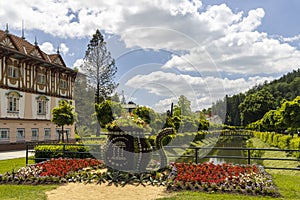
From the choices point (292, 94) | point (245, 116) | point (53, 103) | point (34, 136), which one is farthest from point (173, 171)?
point (292, 94)

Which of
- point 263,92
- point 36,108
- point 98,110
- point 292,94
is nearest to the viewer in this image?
point 98,110

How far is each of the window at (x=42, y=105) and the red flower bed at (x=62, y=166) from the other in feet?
69.2

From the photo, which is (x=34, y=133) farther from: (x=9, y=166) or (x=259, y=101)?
(x=259, y=101)

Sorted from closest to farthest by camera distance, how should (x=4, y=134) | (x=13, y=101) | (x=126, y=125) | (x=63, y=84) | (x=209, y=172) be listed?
1. (x=209, y=172)
2. (x=126, y=125)
3. (x=4, y=134)
4. (x=13, y=101)
5. (x=63, y=84)

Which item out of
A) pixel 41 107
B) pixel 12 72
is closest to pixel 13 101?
pixel 12 72

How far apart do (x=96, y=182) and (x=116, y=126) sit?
72.8 inches

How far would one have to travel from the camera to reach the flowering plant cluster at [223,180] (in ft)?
24.0

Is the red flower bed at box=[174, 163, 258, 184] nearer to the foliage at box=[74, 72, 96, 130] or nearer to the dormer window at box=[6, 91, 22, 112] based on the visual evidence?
the dormer window at box=[6, 91, 22, 112]

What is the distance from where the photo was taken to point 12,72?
87.7ft

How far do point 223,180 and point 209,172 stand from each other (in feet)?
2.94

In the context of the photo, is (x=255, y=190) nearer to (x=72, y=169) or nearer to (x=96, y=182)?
(x=96, y=182)

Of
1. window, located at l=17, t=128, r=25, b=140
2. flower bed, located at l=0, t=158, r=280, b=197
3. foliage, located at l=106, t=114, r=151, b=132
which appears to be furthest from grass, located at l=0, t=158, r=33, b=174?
window, located at l=17, t=128, r=25, b=140

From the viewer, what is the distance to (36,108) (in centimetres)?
3025

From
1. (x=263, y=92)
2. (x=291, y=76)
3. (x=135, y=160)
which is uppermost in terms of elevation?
(x=291, y=76)
